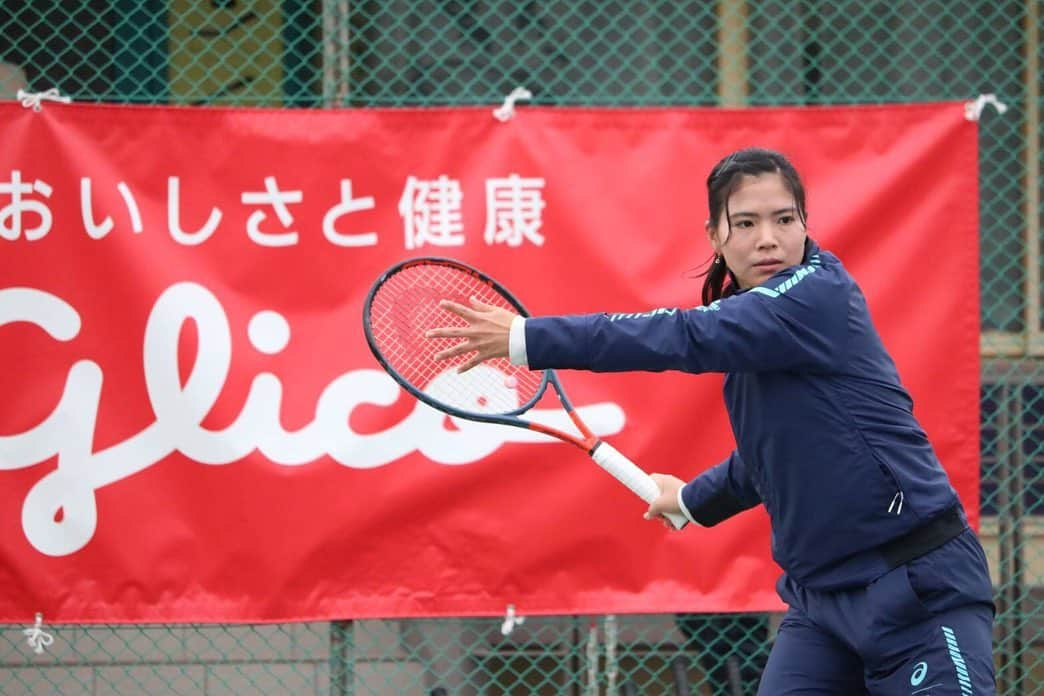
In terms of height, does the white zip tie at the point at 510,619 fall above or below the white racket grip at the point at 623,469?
below

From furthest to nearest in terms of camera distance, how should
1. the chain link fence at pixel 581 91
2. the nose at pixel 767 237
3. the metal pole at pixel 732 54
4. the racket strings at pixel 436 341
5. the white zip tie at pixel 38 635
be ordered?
the metal pole at pixel 732 54, the chain link fence at pixel 581 91, the white zip tie at pixel 38 635, the racket strings at pixel 436 341, the nose at pixel 767 237

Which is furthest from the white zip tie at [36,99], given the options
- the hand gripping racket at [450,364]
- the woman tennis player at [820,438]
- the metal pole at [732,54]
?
the metal pole at [732,54]

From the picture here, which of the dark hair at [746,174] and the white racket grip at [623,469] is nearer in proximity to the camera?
the dark hair at [746,174]

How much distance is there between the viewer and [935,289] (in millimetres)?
3807

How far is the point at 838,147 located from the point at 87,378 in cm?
230

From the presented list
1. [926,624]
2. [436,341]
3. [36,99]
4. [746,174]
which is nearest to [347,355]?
[436,341]

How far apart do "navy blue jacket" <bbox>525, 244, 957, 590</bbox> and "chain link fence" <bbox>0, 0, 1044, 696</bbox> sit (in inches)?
61.6

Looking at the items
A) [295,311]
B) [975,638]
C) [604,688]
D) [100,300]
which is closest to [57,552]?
[100,300]

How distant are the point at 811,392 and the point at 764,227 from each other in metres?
0.35

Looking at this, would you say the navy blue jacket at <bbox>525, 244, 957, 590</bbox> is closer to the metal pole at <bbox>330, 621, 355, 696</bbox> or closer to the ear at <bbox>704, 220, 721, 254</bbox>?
the ear at <bbox>704, 220, 721, 254</bbox>

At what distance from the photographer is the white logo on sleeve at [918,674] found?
2422mm

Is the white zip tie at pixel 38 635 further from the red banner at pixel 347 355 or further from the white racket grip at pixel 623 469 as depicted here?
the white racket grip at pixel 623 469

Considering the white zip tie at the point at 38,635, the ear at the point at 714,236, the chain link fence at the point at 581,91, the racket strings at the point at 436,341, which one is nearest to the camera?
the ear at the point at 714,236

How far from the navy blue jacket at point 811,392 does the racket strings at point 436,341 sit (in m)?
0.60
